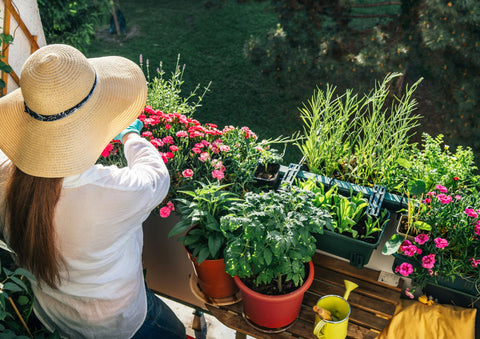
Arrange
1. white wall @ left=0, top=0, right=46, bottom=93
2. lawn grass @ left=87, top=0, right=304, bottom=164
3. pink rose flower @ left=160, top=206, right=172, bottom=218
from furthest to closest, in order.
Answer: lawn grass @ left=87, top=0, right=304, bottom=164 < white wall @ left=0, top=0, right=46, bottom=93 < pink rose flower @ left=160, top=206, right=172, bottom=218

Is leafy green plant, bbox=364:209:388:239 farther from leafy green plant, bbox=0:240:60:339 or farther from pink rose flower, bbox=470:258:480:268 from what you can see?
leafy green plant, bbox=0:240:60:339

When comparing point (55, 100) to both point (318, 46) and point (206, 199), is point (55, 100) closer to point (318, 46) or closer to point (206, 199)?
point (206, 199)

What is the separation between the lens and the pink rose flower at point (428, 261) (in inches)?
56.2

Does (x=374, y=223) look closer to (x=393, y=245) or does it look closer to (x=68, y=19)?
(x=393, y=245)

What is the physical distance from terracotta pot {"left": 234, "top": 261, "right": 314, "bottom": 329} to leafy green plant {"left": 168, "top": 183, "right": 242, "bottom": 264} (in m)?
0.15

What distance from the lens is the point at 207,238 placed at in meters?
1.47

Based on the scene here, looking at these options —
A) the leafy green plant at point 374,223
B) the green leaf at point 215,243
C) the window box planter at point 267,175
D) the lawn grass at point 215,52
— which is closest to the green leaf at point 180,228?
the green leaf at point 215,243

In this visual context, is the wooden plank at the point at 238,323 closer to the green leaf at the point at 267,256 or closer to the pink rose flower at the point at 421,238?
the green leaf at the point at 267,256

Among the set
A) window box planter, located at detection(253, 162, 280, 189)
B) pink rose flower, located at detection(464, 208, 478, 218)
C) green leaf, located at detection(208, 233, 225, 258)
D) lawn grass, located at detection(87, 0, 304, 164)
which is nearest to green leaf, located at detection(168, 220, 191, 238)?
green leaf, located at detection(208, 233, 225, 258)

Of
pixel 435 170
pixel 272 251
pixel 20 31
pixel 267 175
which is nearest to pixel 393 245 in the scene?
pixel 435 170

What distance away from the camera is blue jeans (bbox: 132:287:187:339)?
4.77 feet

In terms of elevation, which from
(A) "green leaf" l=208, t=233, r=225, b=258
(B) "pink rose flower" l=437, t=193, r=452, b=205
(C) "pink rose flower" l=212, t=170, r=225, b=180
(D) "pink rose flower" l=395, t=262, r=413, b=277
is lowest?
(D) "pink rose flower" l=395, t=262, r=413, b=277

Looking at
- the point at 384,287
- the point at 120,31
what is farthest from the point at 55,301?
the point at 120,31

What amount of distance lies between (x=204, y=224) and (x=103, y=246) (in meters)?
0.42
